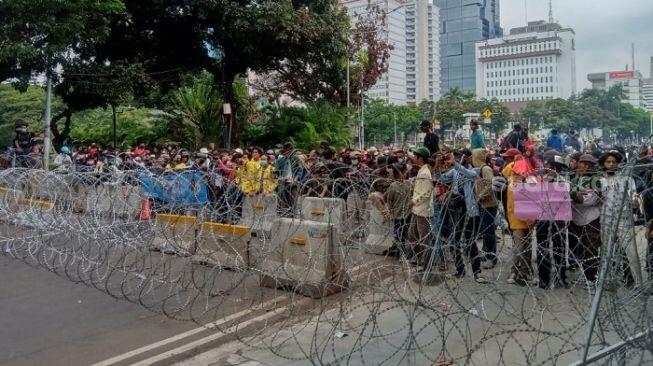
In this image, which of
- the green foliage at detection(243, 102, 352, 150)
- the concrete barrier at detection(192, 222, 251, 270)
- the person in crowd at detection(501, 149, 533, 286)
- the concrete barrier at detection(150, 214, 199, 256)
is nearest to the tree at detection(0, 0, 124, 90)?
the green foliage at detection(243, 102, 352, 150)

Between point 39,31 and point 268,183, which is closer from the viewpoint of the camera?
point 268,183

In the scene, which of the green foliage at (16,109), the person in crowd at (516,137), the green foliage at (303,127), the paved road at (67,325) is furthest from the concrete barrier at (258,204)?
the green foliage at (16,109)

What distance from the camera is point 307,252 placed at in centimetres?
666

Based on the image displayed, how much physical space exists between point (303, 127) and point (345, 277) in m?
15.9

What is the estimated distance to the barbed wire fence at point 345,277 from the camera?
420 centimetres

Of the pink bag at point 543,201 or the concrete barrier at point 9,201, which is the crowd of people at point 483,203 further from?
the concrete barrier at point 9,201

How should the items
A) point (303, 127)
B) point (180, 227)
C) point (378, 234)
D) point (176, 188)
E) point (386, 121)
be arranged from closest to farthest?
1. point (180, 227)
2. point (176, 188)
3. point (378, 234)
4. point (303, 127)
5. point (386, 121)

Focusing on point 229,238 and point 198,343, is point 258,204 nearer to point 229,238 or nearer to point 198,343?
point 229,238

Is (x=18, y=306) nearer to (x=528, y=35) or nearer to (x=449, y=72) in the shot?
(x=528, y=35)

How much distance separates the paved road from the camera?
204 inches

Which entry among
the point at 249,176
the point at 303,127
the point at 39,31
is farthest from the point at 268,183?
the point at 303,127

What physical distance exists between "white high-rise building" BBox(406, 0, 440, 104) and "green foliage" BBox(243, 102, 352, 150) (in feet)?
294

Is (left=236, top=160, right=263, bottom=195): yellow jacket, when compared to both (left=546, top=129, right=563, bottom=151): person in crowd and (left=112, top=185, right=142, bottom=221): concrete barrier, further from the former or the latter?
(left=546, top=129, right=563, bottom=151): person in crowd

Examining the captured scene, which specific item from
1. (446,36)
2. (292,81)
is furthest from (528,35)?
(292,81)
